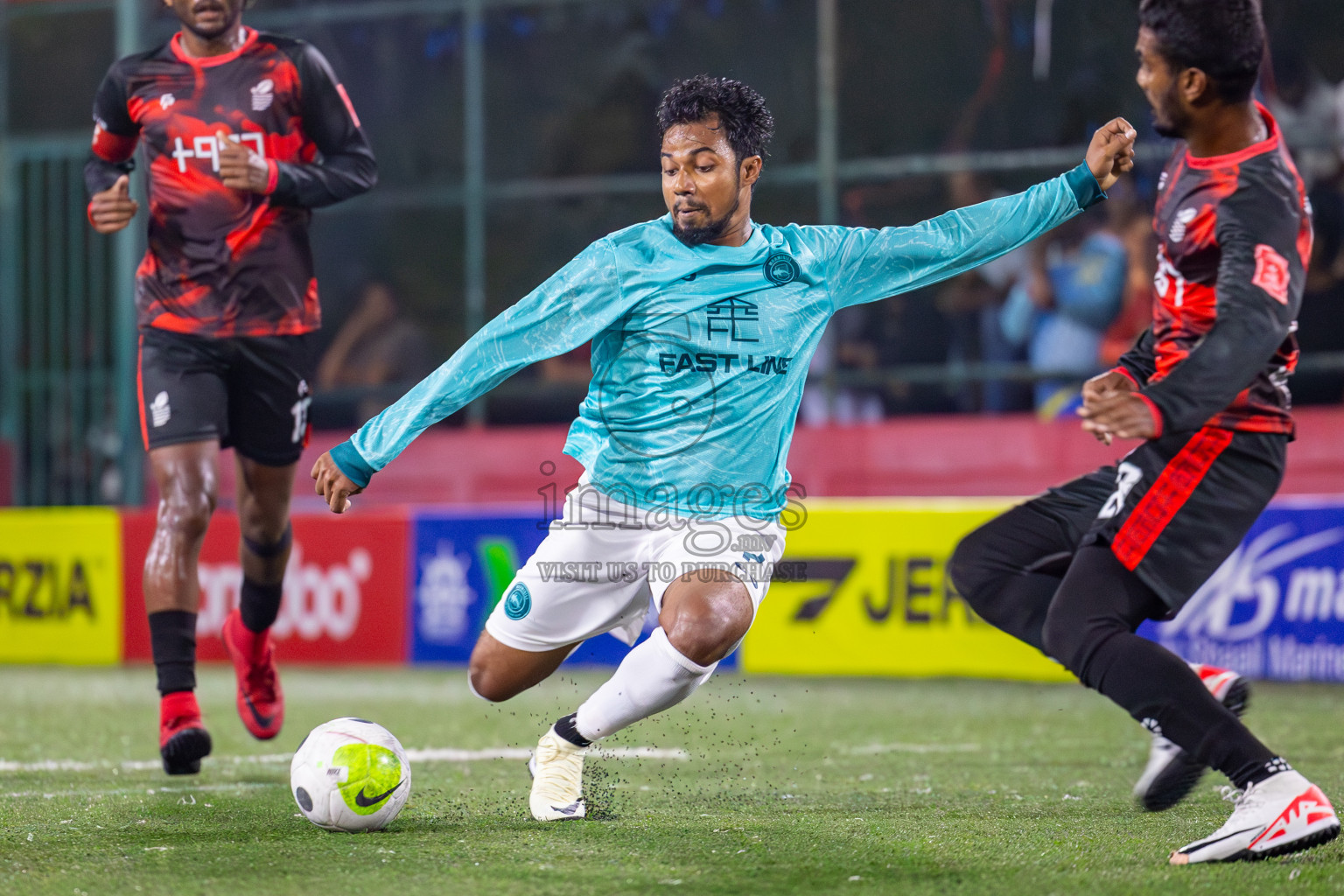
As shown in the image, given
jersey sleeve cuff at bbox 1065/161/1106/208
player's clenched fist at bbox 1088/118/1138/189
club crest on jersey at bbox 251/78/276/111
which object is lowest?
jersey sleeve cuff at bbox 1065/161/1106/208

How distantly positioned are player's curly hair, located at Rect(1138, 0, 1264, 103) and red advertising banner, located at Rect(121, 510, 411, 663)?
693 centimetres

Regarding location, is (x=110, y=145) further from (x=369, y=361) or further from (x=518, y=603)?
(x=369, y=361)

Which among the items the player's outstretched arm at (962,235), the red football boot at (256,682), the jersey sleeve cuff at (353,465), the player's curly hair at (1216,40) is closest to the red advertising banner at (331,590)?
the red football boot at (256,682)

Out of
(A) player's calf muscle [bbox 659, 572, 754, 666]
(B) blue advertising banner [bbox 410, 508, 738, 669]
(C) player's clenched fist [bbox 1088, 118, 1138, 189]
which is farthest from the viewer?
(B) blue advertising banner [bbox 410, 508, 738, 669]

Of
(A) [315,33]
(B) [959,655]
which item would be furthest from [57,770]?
(A) [315,33]

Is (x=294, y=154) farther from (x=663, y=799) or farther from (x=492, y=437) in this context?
(x=492, y=437)

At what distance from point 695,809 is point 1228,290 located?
1.90 meters

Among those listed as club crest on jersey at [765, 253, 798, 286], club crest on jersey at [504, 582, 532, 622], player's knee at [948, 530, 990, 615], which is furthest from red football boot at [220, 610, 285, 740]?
player's knee at [948, 530, 990, 615]

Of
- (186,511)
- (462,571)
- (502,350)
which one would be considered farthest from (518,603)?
(462,571)

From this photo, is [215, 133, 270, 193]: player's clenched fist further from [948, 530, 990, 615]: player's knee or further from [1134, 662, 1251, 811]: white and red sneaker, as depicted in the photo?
[1134, 662, 1251, 811]: white and red sneaker

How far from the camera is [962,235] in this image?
4.36 meters

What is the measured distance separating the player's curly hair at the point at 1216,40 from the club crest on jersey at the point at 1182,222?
240 millimetres

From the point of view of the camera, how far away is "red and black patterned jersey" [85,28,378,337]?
5367 millimetres

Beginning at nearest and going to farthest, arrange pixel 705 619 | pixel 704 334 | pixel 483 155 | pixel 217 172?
pixel 705 619 < pixel 704 334 < pixel 217 172 < pixel 483 155
